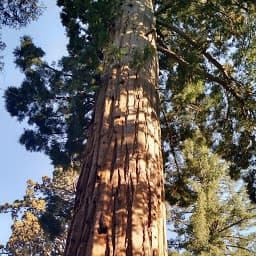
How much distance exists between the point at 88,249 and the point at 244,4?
4.89 m

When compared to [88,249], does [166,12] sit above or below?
above

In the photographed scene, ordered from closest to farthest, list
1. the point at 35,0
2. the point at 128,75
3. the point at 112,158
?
the point at 112,158, the point at 128,75, the point at 35,0

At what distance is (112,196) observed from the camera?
2264 millimetres

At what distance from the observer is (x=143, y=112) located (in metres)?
2.97

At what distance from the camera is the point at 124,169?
2.44 meters

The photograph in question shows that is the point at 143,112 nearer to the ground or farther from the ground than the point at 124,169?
farther from the ground

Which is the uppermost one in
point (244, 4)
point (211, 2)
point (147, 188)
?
point (244, 4)

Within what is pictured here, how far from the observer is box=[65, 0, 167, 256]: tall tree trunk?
2.07 metres

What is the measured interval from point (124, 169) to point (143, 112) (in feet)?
2.18

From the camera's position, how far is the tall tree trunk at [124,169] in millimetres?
2067

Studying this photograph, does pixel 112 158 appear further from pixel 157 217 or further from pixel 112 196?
pixel 157 217

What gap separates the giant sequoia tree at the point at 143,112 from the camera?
7.45ft

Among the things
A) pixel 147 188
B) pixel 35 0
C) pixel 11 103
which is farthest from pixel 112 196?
pixel 11 103

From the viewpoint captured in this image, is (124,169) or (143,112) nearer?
(124,169)
